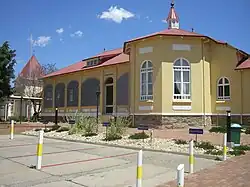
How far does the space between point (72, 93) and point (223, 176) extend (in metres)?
26.0

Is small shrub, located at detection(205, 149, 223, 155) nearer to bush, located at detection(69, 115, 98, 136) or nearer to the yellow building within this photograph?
bush, located at detection(69, 115, 98, 136)

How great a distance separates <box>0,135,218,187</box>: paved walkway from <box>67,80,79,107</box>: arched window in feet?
64.1

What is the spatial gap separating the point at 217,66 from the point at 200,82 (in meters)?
2.25

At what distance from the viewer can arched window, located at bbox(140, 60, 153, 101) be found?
2291 cm

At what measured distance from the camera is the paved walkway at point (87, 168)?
711cm

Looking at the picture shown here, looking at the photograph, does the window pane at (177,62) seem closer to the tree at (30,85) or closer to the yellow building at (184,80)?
the yellow building at (184,80)

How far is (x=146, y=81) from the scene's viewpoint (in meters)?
23.2

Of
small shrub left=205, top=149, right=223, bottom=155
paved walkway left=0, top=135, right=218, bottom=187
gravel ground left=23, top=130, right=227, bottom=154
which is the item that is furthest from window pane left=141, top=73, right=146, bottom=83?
small shrub left=205, top=149, right=223, bottom=155

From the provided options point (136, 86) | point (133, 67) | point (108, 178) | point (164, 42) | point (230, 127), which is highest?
point (164, 42)

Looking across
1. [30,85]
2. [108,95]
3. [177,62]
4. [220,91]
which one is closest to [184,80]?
[177,62]

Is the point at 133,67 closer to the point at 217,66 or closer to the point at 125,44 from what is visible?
the point at 125,44

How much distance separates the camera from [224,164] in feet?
Result: 30.6

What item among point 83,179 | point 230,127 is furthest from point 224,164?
point 83,179

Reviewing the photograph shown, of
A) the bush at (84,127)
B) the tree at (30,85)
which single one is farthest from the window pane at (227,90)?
the tree at (30,85)
